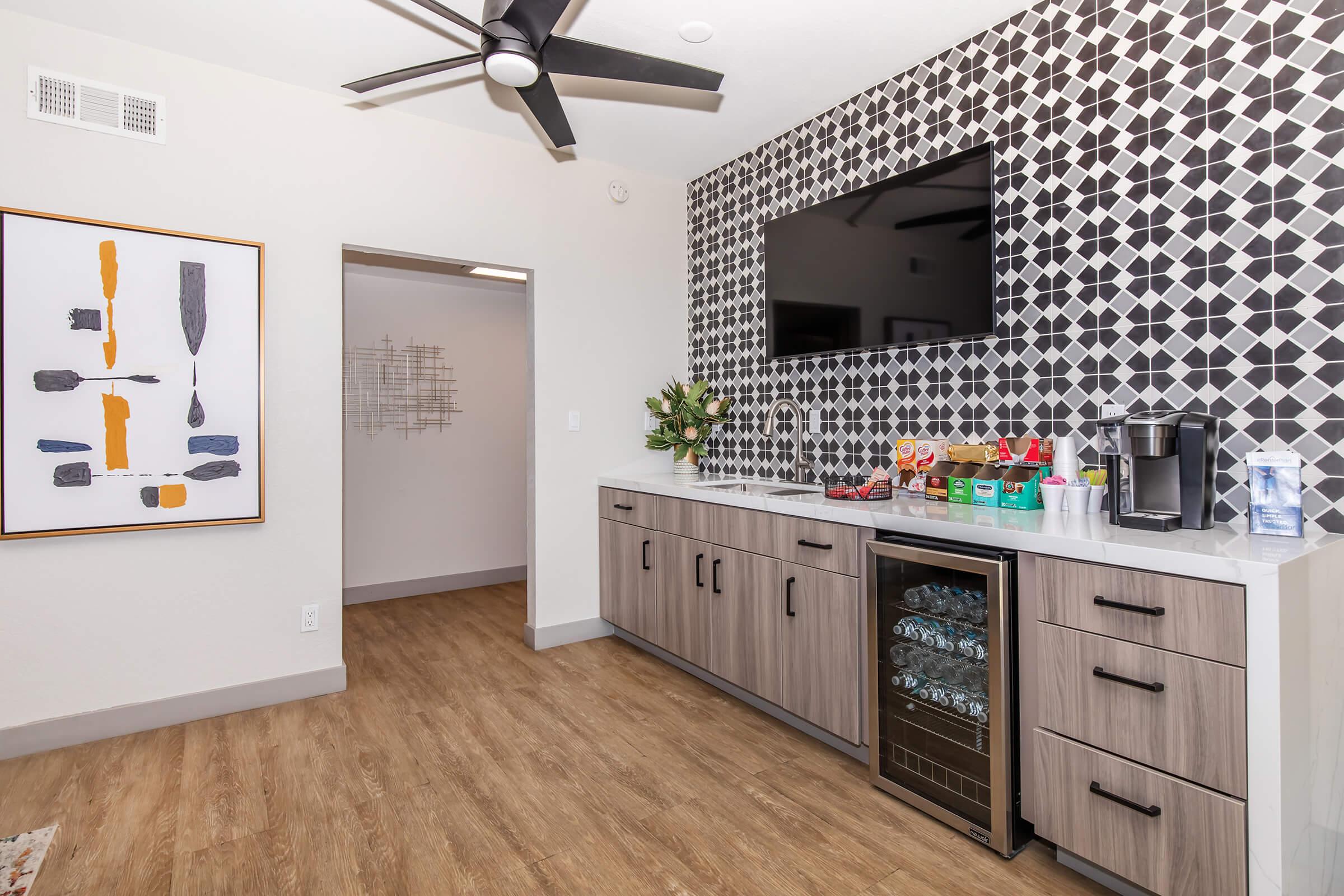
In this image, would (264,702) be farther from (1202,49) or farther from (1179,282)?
(1202,49)

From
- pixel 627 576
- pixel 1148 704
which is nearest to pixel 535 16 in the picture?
pixel 1148 704

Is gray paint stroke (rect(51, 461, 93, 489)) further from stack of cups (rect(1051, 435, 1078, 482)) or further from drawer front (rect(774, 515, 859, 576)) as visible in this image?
stack of cups (rect(1051, 435, 1078, 482))

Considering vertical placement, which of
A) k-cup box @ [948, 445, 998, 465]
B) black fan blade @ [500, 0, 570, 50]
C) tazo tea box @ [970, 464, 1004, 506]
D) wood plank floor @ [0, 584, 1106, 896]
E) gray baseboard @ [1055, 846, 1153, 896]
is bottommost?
wood plank floor @ [0, 584, 1106, 896]

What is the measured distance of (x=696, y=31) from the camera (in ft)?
8.64

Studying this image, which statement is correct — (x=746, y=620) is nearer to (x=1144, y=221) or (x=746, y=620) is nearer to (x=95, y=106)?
(x=1144, y=221)

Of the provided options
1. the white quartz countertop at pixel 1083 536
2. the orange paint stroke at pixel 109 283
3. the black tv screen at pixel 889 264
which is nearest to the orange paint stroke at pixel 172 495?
the orange paint stroke at pixel 109 283

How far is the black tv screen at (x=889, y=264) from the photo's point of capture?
2449 mm

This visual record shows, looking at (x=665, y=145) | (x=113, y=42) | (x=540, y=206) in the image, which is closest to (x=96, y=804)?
(x=113, y=42)

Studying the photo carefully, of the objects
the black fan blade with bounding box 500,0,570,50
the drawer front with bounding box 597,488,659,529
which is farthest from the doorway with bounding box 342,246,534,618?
the black fan blade with bounding box 500,0,570,50

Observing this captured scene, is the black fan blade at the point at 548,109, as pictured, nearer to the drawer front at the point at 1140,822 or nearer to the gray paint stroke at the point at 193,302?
the gray paint stroke at the point at 193,302

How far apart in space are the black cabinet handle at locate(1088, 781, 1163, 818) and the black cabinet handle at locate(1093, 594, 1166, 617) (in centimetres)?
45

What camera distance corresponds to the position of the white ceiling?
2494 mm

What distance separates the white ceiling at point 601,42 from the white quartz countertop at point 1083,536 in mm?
1841

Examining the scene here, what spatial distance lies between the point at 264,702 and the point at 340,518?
0.85 meters
